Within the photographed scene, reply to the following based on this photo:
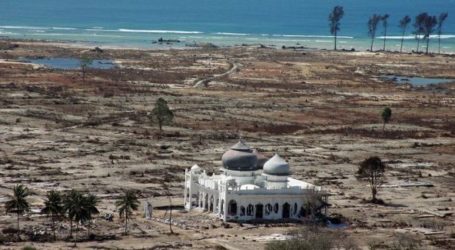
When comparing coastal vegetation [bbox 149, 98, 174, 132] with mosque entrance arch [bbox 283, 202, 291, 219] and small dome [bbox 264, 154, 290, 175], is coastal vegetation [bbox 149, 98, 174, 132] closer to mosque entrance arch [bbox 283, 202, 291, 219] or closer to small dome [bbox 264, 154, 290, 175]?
small dome [bbox 264, 154, 290, 175]

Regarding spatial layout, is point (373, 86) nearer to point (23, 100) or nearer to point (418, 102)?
point (418, 102)

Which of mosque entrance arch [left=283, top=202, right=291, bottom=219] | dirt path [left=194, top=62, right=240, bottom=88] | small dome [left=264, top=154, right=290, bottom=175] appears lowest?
mosque entrance arch [left=283, top=202, right=291, bottom=219]

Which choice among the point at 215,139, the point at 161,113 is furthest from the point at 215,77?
the point at 215,139

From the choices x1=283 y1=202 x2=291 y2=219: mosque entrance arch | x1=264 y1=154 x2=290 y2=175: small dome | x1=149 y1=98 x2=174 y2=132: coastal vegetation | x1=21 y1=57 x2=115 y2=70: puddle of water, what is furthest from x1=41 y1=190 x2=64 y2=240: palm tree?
x1=21 y1=57 x2=115 y2=70: puddle of water

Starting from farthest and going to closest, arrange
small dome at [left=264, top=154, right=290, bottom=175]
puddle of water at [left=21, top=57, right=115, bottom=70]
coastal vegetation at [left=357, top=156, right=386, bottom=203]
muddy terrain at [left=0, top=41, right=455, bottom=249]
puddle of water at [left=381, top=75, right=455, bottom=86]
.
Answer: puddle of water at [left=21, top=57, right=115, bottom=70]
puddle of water at [left=381, top=75, right=455, bottom=86]
coastal vegetation at [left=357, top=156, right=386, bottom=203]
small dome at [left=264, top=154, right=290, bottom=175]
muddy terrain at [left=0, top=41, right=455, bottom=249]

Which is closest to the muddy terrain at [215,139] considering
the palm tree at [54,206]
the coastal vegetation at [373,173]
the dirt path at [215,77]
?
the dirt path at [215,77]

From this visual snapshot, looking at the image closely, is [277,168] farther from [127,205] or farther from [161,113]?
[161,113]
